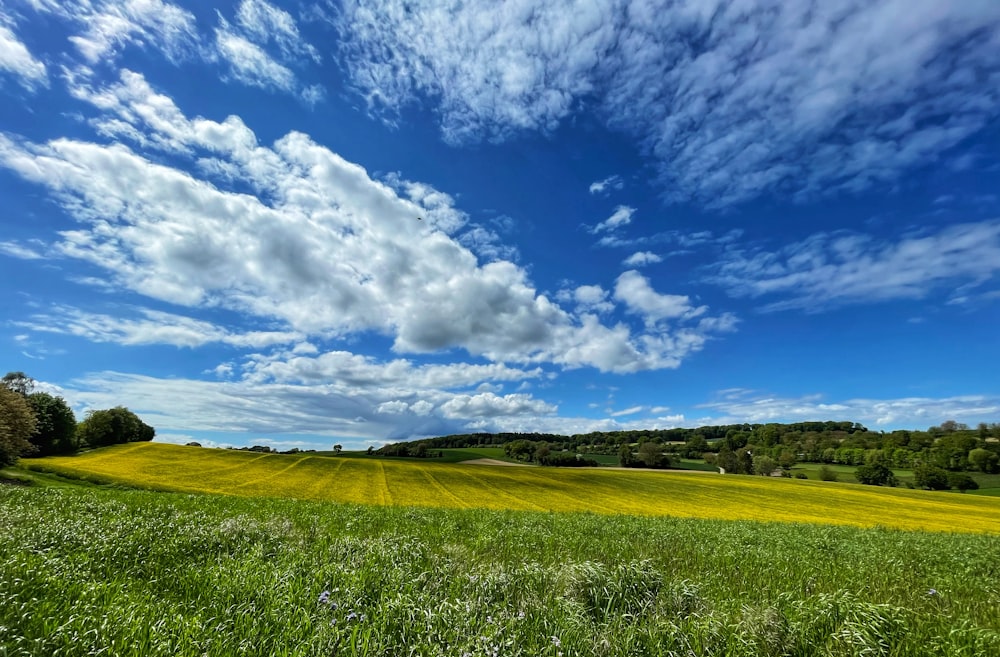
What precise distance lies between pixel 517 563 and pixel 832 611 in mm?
4975

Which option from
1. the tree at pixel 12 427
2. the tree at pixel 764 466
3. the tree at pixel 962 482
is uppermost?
the tree at pixel 12 427

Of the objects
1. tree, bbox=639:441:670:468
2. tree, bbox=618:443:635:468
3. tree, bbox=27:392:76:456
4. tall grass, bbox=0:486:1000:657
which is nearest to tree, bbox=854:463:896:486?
tree, bbox=639:441:670:468

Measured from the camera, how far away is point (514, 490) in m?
52.9

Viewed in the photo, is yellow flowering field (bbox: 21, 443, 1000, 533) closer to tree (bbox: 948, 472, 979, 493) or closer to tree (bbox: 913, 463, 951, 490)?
tree (bbox: 913, 463, 951, 490)

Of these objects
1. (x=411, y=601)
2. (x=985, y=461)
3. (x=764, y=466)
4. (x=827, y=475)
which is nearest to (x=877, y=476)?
(x=827, y=475)

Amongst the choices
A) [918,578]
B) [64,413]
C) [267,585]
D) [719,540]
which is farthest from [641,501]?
[64,413]

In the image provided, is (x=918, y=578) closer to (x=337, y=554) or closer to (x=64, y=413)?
(x=337, y=554)

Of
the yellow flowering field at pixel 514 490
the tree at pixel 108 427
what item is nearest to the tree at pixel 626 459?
the yellow flowering field at pixel 514 490

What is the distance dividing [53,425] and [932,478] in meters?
165

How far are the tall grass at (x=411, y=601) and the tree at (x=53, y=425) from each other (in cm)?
9216

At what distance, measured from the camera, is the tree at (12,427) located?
41125 mm

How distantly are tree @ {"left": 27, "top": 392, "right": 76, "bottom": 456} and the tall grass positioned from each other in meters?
92.2

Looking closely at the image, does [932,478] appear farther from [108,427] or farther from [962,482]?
[108,427]

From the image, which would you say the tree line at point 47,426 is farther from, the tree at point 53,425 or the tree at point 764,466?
the tree at point 764,466
